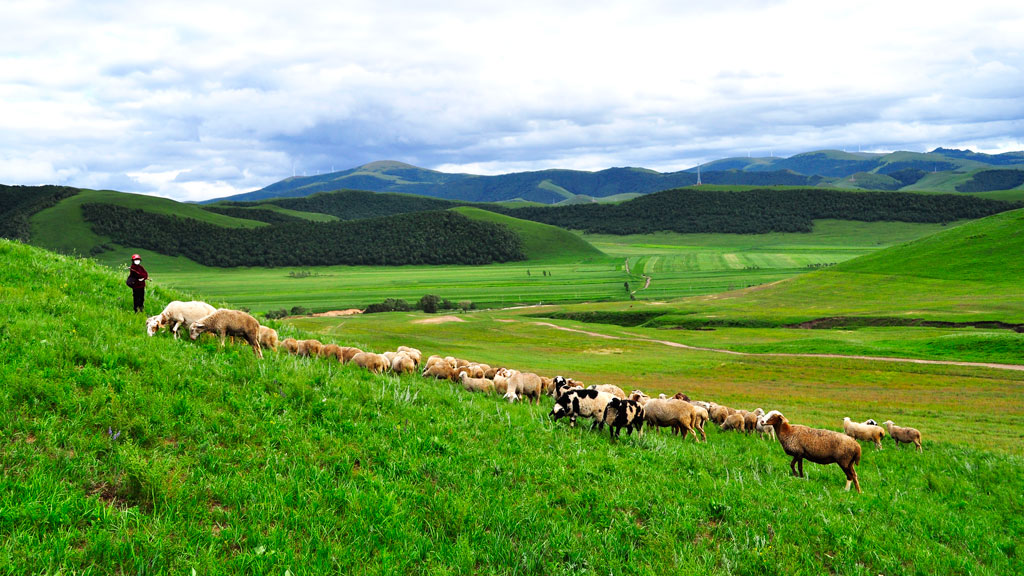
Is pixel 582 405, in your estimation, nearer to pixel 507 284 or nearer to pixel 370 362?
pixel 370 362

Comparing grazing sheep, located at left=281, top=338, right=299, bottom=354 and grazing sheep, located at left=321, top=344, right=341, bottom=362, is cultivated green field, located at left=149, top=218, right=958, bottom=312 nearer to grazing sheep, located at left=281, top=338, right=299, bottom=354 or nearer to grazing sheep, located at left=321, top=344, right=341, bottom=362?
grazing sheep, located at left=281, top=338, right=299, bottom=354

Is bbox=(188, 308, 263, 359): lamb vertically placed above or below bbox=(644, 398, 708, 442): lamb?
above

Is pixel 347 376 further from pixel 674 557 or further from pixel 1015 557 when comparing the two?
pixel 1015 557

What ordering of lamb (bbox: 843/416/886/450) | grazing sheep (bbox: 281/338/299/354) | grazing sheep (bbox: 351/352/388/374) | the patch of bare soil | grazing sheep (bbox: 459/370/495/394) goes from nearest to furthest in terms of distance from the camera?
grazing sheep (bbox: 351/352/388/374) → grazing sheep (bbox: 281/338/299/354) → lamb (bbox: 843/416/886/450) → grazing sheep (bbox: 459/370/495/394) → the patch of bare soil

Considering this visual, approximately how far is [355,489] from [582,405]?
7.39 meters

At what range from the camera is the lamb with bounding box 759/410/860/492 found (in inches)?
468

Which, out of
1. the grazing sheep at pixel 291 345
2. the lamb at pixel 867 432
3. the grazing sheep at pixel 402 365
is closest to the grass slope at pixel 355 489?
the grazing sheep at pixel 291 345

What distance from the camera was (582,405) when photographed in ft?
44.8

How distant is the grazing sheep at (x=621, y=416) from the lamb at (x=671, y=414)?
175cm

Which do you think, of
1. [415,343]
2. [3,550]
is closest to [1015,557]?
[3,550]

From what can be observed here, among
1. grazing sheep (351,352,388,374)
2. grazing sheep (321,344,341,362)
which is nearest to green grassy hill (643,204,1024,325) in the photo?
grazing sheep (351,352,388,374)

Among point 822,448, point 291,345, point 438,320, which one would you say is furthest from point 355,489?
point 438,320

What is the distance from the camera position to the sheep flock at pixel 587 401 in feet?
40.1

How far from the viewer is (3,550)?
5.14 m
